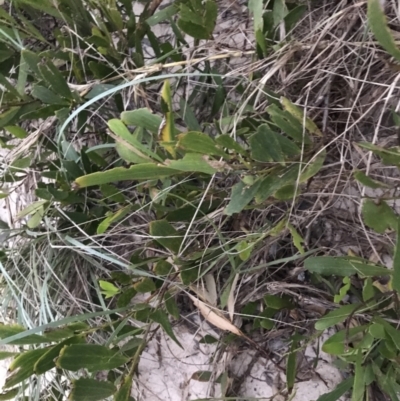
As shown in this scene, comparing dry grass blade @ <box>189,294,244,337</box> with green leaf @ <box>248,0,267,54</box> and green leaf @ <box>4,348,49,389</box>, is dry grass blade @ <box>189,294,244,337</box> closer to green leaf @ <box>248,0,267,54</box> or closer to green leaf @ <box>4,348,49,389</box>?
green leaf @ <box>4,348,49,389</box>

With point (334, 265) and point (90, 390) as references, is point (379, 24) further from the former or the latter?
point (90, 390)

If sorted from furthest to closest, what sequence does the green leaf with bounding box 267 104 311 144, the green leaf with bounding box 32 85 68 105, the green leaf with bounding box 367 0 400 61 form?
the green leaf with bounding box 32 85 68 105 → the green leaf with bounding box 267 104 311 144 → the green leaf with bounding box 367 0 400 61

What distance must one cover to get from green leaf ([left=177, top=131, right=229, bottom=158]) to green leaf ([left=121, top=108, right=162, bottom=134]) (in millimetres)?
50

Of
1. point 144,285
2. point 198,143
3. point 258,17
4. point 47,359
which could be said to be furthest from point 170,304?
point 258,17

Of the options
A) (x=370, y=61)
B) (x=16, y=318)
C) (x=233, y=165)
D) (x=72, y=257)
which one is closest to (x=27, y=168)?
(x=72, y=257)

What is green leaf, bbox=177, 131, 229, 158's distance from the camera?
1.45ft

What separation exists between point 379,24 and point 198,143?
186mm

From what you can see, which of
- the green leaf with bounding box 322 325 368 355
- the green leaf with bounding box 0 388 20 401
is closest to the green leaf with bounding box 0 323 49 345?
the green leaf with bounding box 0 388 20 401

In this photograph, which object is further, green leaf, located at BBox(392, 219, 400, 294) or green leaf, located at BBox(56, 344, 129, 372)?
green leaf, located at BBox(56, 344, 129, 372)

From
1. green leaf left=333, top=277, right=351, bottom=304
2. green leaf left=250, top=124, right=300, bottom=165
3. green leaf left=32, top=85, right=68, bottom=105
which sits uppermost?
green leaf left=32, top=85, right=68, bottom=105

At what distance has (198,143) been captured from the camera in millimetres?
448

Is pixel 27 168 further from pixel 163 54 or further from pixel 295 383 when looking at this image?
pixel 295 383

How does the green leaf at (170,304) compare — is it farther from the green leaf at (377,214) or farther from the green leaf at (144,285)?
the green leaf at (377,214)

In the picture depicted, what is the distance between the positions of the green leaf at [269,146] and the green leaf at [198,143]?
0.11ft
